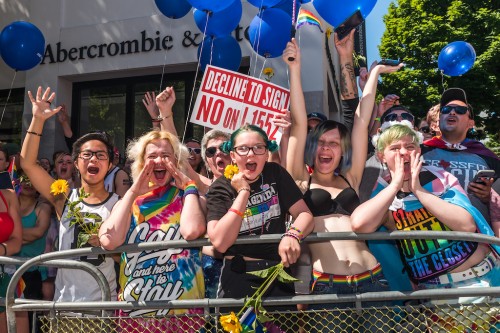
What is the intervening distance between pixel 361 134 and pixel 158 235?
4.90 feet

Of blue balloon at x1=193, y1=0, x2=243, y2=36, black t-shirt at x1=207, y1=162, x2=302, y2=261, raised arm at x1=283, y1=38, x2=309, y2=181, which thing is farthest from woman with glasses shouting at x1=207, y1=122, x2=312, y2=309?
blue balloon at x1=193, y1=0, x2=243, y2=36

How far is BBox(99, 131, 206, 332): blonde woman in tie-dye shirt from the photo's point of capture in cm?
298

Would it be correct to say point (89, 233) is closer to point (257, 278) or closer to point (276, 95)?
point (257, 278)

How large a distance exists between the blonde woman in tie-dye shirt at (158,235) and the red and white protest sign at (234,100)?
1.54 meters

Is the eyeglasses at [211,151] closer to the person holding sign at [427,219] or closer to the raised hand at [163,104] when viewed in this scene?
the raised hand at [163,104]

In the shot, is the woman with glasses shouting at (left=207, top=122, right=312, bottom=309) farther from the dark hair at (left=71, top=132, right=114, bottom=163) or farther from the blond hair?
the dark hair at (left=71, top=132, right=114, bottom=163)

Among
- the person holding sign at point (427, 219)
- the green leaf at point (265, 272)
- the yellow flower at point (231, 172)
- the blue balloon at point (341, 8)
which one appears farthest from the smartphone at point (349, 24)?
the green leaf at point (265, 272)

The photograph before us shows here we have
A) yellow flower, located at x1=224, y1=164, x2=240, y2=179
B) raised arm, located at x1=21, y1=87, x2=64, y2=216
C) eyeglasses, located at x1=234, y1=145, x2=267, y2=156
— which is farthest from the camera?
raised arm, located at x1=21, y1=87, x2=64, y2=216

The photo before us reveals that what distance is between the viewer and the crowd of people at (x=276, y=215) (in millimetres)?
2908

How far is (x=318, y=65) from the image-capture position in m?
9.17

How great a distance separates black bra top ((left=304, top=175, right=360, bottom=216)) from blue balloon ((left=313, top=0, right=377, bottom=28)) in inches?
77.5

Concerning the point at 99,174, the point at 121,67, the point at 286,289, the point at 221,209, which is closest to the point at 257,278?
the point at 286,289

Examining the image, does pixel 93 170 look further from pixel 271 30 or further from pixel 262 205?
pixel 271 30

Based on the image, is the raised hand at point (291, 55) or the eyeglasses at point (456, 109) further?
the eyeglasses at point (456, 109)
